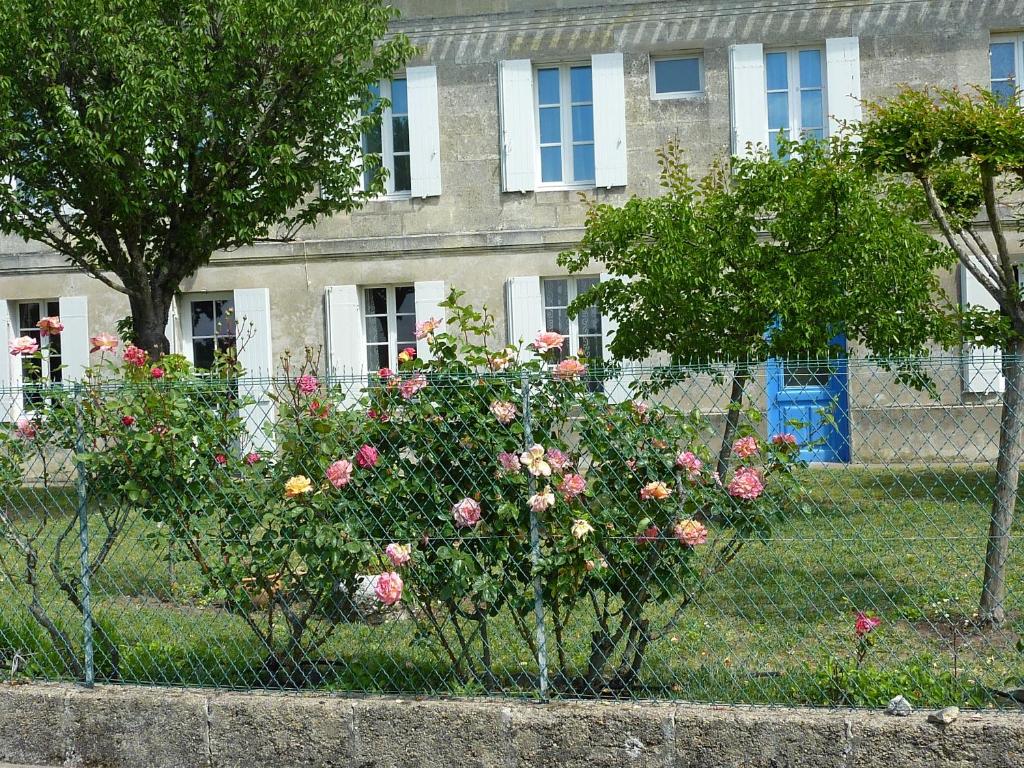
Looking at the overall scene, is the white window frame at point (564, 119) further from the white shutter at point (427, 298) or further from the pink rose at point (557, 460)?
Result: the pink rose at point (557, 460)

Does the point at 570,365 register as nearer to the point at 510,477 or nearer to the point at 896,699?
the point at 510,477

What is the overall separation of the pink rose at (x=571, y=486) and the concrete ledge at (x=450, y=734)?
2.70ft

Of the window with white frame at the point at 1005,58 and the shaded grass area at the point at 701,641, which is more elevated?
the window with white frame at the point at 1005,58

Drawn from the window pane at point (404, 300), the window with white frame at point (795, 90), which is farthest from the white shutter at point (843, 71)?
the window pane at point (404, 300)

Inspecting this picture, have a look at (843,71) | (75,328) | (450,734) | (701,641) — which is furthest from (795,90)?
(450,734)

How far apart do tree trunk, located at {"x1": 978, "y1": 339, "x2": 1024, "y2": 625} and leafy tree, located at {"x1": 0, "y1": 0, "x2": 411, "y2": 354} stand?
680 cm

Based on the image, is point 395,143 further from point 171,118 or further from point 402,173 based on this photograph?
point 171,118

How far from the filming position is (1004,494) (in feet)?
18.0

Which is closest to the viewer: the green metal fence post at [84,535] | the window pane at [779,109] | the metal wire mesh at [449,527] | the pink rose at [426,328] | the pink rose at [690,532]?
the pink rose at [690,532]

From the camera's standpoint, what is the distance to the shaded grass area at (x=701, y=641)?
4652 millimetres

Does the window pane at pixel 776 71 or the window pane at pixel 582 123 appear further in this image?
the window pane at pixel 582 123

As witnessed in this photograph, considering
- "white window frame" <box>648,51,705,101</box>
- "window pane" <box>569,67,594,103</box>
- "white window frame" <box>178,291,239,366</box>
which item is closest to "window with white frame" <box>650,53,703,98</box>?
"white window frame" <box>648,51,705,101</box>

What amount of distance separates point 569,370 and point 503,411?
1.01ft

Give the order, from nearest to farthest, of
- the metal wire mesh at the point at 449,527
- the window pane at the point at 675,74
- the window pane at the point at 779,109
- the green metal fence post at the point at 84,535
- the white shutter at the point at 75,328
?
the metal wire mesh at the point at 449,527 < the green metal fence post at the point at 84,535 < the window pane at the point at 779,109 < the window pane at the point at 675,74 < the white shutter at the point at 75,328
